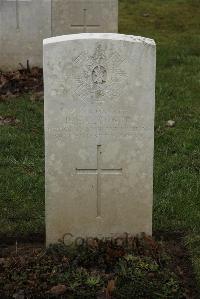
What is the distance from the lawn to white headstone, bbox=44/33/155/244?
0.62 metres

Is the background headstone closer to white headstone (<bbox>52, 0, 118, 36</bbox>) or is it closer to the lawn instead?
white headstone (<bbox>52, 0, 118, 36</bbox>)

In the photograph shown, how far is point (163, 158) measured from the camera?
779 centimetres

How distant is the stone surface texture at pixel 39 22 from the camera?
1186cm

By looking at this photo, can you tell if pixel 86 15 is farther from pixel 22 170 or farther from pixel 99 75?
pixel 99 75

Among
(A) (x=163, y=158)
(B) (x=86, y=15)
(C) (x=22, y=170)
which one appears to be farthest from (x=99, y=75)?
(B) (x=86, y=15)

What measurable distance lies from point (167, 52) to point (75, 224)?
26.8 ft

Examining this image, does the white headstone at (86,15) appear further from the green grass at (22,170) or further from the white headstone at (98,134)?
the white headstone at (98,134)

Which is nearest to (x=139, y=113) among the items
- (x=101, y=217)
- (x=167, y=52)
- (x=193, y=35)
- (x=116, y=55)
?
(x=116, y=55)

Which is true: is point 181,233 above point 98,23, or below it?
below

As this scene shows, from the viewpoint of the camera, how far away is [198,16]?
54.4 ft

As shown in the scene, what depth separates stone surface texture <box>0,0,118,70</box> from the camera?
38.9 feet

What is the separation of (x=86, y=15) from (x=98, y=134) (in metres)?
6.76

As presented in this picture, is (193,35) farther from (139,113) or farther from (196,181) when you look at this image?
(139,113)

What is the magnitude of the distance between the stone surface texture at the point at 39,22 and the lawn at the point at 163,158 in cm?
135
